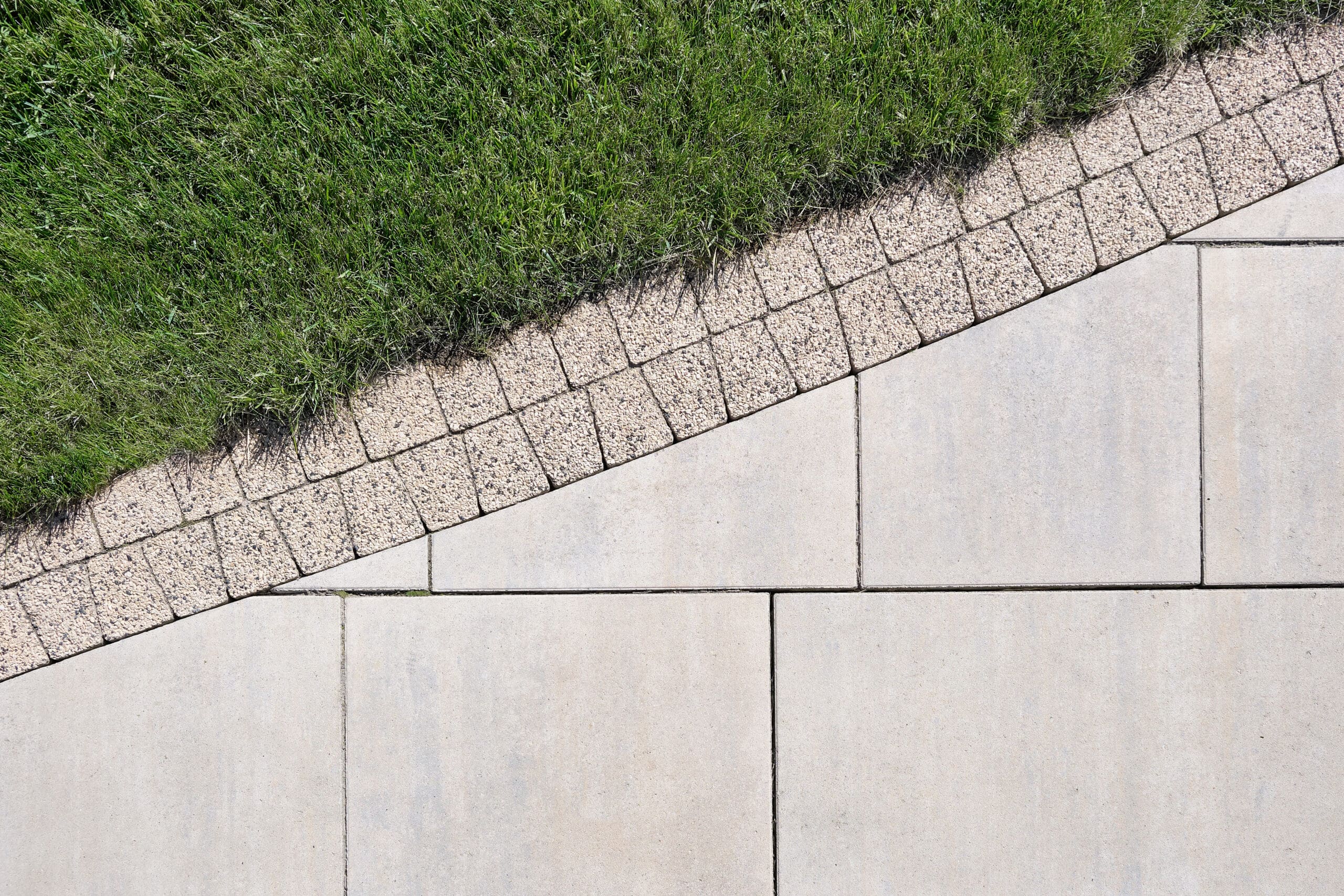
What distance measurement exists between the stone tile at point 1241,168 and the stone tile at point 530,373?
235 centimetres

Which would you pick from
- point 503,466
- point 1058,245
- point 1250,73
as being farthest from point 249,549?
point 1250,73

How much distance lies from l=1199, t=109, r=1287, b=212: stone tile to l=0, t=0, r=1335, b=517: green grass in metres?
0.41

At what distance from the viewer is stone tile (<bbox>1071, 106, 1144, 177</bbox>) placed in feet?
9.51

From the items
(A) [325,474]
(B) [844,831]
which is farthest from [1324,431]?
(A) [325,474]

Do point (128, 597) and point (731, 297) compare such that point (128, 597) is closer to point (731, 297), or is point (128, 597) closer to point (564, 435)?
point (564, 435)

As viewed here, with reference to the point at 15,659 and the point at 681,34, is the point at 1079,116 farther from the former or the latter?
the point at 15,659

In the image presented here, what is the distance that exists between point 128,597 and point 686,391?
2018 millimetres

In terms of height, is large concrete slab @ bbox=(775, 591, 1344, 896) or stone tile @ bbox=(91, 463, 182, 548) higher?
stone tile @ bbox=(91, 463, 182, 548)

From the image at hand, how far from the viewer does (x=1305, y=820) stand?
2848 millimetres

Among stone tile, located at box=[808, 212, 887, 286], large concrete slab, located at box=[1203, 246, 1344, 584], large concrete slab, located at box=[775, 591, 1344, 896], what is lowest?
large concrete slab, located at box=[775, 591, 1344, 896]

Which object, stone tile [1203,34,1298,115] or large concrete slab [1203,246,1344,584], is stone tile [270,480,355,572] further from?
stone tile [1203,34,1298,115]

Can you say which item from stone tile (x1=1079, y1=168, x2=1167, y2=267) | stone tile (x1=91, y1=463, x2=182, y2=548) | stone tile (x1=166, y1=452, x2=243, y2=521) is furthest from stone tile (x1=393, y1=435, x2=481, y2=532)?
stone tile (x1=1079, y1=168, x2=1167, y2=267)

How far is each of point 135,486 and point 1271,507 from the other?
388cm

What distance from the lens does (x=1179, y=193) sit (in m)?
2.89
